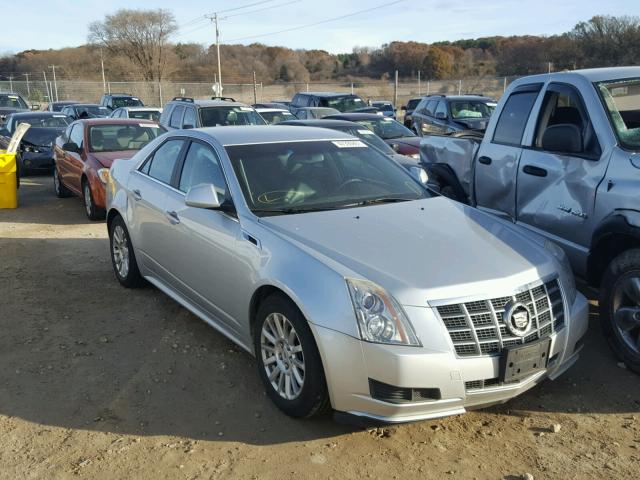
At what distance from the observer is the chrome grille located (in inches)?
123

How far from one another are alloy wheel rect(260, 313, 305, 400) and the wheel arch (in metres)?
2.35

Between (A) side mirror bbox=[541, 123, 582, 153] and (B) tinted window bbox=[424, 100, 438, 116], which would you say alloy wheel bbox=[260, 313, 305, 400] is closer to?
(A) side mirror bbox=[541, 123, 582, 153]

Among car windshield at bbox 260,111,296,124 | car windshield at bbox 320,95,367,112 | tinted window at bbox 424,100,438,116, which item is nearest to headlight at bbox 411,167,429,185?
car windshield at bbox 260,111,296,124

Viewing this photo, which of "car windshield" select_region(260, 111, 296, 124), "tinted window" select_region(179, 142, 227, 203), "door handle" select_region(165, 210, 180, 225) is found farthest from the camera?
"car windshield" select_region(260, 111, 296, 124)

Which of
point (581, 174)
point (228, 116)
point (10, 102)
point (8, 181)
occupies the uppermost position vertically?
point (10, 102)

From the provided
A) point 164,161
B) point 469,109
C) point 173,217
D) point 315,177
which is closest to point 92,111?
point 469,109

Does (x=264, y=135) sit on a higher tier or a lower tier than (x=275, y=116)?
higher

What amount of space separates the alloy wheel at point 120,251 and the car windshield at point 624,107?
4348 mm

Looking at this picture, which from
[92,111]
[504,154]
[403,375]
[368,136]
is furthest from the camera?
[92,111]

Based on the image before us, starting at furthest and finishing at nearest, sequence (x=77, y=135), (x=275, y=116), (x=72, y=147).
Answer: (x=275, y=116) → (x=77, y=135) → (x=72, y=147)

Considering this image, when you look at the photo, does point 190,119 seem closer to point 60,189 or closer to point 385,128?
point 60,189

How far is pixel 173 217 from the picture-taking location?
16.0ft

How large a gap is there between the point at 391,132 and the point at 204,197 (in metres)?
9.52

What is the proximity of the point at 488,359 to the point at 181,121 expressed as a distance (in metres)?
11.1
